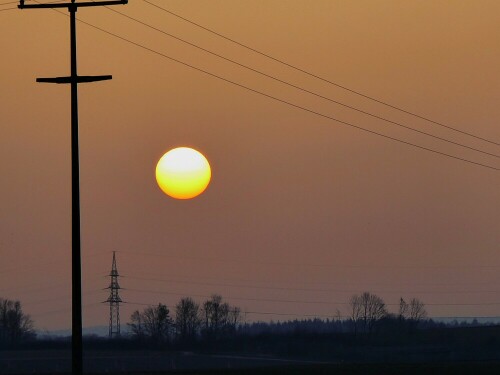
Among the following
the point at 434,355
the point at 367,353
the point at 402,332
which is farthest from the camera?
the point at 402,332

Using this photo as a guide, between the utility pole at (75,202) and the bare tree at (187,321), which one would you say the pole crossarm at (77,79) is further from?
the bare tree at (187,321)

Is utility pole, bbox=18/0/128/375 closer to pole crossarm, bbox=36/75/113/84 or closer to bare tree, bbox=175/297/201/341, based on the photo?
pole crossarm, bbox=36/75/113/84

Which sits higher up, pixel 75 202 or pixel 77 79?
pixel 77 79

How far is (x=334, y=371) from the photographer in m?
84.1

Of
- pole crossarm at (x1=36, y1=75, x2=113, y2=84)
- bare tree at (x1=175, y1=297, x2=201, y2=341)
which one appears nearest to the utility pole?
pole crossarm at (x1=36, y1=75, x2=113, y2=84)

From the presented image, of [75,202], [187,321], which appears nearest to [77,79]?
[75,202]

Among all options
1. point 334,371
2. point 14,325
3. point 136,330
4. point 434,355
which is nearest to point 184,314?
point 136,330

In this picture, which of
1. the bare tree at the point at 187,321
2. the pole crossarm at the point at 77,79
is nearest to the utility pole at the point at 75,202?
the pole crossarm at the point at 77,79

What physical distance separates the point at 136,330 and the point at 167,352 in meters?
Result: 43.2

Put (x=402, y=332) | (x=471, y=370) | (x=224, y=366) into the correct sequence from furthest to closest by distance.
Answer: (x=402, y=332), (x=224, y=366), (x=471, y=370)

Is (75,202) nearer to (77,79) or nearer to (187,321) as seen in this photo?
(77,79)

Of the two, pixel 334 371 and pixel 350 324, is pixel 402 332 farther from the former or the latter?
pixel 334 371

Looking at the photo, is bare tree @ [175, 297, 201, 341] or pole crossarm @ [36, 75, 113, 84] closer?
pole crossarm @ [36, 75, 113, 84]

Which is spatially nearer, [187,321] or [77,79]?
[77,79]
